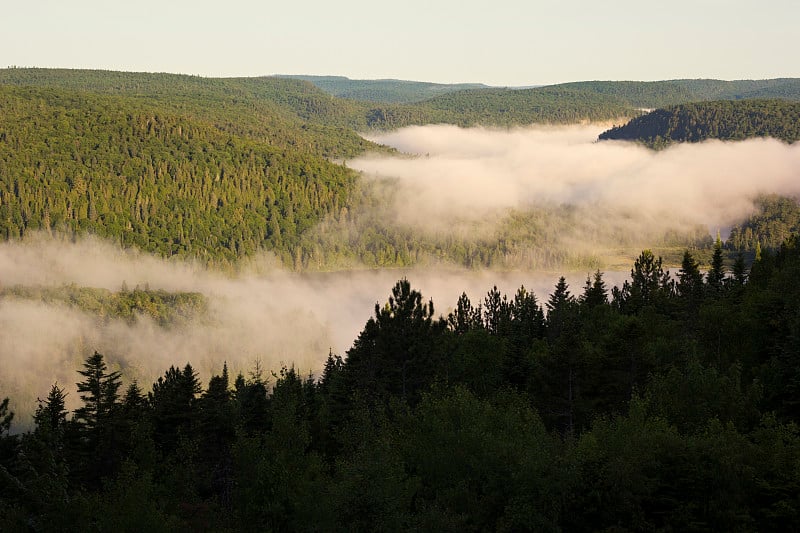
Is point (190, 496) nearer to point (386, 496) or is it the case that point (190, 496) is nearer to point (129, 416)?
point (129, 416)

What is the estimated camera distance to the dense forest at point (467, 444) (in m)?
42.2

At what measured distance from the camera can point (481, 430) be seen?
4956 cm

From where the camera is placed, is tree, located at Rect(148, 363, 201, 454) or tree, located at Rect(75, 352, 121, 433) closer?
tree, located at Rect(75, 352, 121, 433)

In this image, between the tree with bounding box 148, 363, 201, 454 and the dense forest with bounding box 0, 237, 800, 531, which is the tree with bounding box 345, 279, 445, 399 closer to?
the dense forest with bounding box 0, 237, 800, 531

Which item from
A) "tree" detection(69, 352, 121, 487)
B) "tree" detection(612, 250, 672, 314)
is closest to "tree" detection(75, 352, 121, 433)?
"tree" detection(69, 352, 121, 487)

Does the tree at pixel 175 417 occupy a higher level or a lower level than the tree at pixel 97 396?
lower

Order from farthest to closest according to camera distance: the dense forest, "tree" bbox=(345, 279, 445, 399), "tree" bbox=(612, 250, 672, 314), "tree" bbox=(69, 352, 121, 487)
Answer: "tree" bbox=(612, 250, 672, 314) → "tree" bbox=(345, 279, 445, 399) → "tree" bbox=(69, 352, 121, 487) → the dense forest

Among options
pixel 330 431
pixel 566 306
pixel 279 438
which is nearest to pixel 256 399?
pixel 330 431

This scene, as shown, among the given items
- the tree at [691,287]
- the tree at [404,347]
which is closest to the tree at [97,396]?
the tree at [404,347]

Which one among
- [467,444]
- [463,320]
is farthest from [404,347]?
[463,320]

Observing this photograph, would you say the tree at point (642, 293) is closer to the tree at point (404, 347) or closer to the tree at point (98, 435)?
the tree at point (404, 347)

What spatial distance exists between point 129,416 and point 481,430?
44121 mm

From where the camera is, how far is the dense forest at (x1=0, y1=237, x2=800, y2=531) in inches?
1662

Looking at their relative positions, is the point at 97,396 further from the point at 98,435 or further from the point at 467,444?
the point at 467,444
